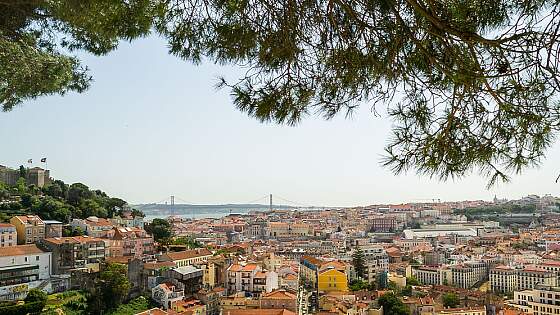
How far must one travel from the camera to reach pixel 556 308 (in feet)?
46.8

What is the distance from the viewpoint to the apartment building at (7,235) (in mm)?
14904

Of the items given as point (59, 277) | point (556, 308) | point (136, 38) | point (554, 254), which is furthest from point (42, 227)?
point (554, 254)

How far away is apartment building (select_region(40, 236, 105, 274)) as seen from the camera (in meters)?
14.5

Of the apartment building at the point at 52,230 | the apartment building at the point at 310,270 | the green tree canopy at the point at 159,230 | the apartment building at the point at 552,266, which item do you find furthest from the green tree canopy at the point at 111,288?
the apartment building at the point at 552,266

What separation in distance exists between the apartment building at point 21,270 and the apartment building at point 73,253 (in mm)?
248

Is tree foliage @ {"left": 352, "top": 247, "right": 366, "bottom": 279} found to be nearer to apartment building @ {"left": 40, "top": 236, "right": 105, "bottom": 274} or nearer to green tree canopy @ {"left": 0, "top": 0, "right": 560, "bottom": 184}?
apartment building @ {"left": 40, "top": 236, "right": 105, "bottom": 274}

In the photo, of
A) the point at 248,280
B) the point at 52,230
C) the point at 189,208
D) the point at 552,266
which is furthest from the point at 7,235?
the point at 189,208

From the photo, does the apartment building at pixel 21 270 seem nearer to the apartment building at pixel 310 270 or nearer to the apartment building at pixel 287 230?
the apartment building at pixel 310 270

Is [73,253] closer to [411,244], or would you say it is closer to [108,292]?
[108,292]

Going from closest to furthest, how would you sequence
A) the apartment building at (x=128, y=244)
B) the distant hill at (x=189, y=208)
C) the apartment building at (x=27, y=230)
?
the apartment building at (x=27, y=230), the apartment building at (x=128, y=244), the distant hill at (x=189, y=208)

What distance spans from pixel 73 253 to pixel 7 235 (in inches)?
74.6

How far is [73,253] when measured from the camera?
1493 centimetres

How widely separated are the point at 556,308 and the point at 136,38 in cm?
1483

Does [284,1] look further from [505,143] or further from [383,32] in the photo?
[505,143]
